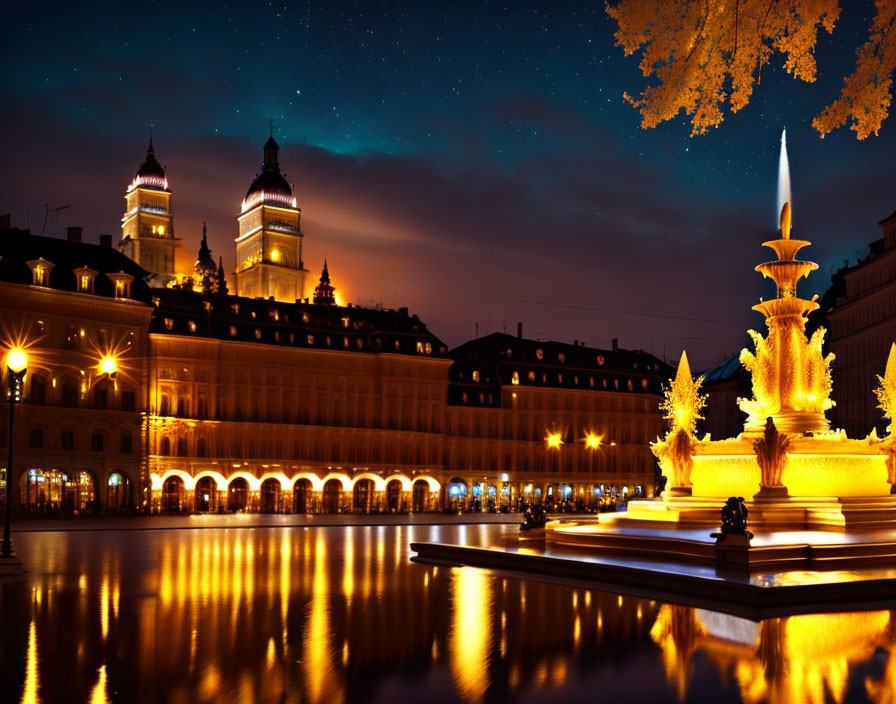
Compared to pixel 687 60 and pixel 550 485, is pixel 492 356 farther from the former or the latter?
pixel 687 60

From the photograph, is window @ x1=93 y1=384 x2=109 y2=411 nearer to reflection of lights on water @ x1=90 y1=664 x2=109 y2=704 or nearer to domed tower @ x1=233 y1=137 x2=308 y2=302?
reflection of lights on water @ x1=90 y1=664 x2=109 y2=704

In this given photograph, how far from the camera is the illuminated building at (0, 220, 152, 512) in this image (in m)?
69.1

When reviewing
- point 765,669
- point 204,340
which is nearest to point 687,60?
point 765,669

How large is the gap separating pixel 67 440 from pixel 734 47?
68.1 meters

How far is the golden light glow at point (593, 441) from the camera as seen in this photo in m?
98.5

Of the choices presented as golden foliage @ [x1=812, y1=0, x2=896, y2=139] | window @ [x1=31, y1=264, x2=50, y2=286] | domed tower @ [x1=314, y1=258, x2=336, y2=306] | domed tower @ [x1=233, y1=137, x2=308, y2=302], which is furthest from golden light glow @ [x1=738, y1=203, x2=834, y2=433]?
domed tower @ [x1=233, y1=137, x2=308, y2=302]

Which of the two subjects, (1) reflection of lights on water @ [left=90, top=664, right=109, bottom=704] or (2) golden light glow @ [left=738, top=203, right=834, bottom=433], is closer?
(1) reflection of lights on water @ [left=90, top=664, right=109, bottom=704]

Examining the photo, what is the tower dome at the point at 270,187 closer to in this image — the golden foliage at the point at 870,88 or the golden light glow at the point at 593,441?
the golden light glow at the point at 593,441

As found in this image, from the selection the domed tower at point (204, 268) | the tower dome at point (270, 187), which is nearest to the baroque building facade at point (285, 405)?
the domed tower at point (204, 268)

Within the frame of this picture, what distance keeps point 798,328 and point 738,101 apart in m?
18.9

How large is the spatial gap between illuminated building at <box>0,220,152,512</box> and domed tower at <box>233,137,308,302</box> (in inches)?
3011

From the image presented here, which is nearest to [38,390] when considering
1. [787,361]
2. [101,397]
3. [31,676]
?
[101,397]

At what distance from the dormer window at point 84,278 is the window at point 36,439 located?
10.2 metres

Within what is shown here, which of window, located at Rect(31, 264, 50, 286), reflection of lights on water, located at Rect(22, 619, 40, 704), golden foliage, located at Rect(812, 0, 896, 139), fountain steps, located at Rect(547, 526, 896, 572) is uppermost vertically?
window, located at Rect(31, 264, 50, 286)
